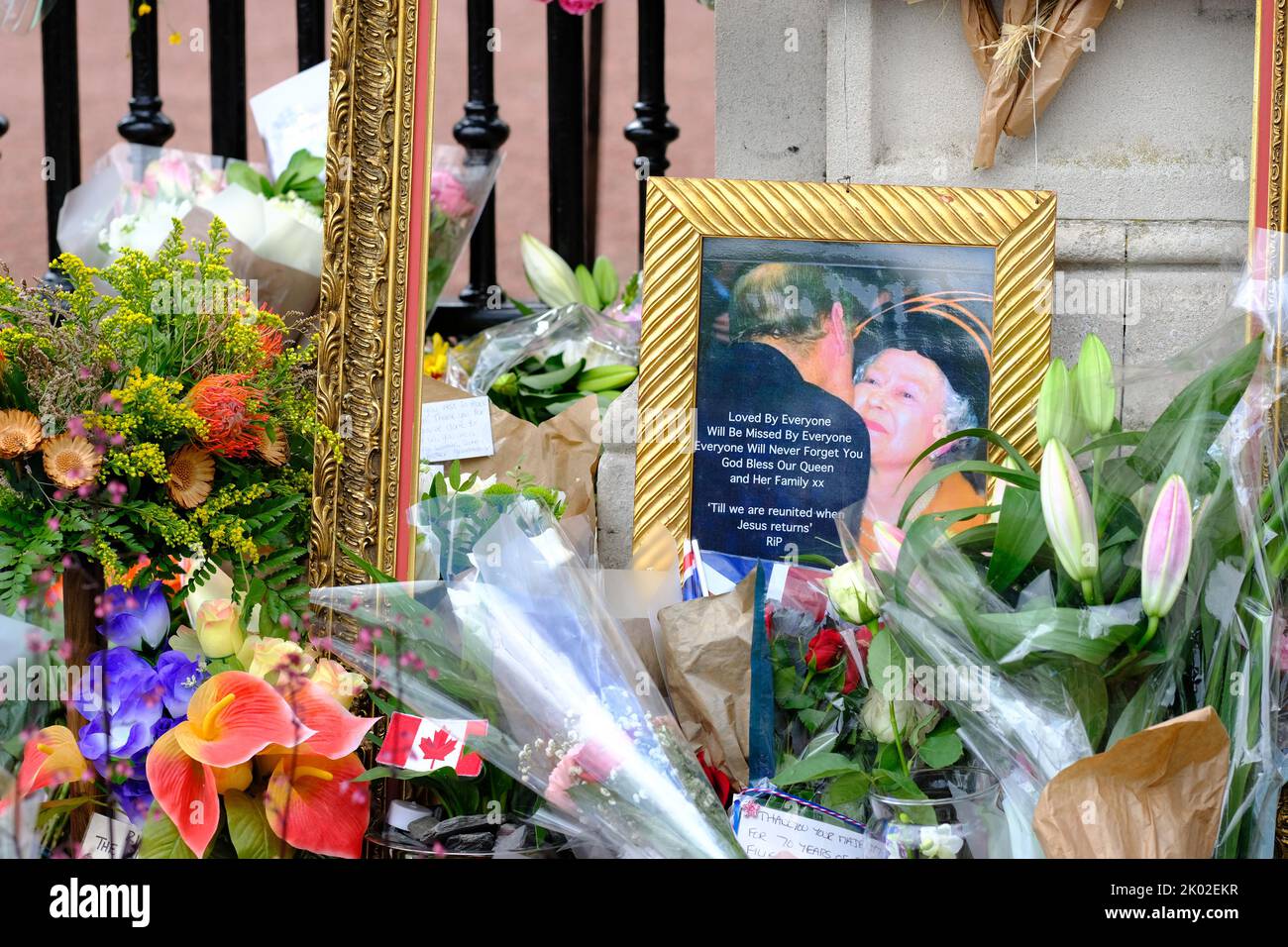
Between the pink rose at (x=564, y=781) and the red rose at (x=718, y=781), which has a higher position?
the pink rose at (x=564, y=781)

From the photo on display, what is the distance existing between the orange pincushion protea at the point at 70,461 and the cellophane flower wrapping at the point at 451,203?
0.77m

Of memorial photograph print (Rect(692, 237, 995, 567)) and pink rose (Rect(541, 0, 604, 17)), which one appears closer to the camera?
memorial photograph print (Rect(692, 237, 995, 567))

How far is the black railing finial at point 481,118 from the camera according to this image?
2.01 meters

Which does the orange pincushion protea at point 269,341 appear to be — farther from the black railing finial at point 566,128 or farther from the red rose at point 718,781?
the black railing finial at point 566,128

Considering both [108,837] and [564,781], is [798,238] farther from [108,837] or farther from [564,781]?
[108,837]

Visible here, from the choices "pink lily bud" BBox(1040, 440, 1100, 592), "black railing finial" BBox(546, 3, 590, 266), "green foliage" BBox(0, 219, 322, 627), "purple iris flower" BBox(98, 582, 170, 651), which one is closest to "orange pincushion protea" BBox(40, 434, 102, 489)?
"green foliage" BBox(0, 219, 322, 627)

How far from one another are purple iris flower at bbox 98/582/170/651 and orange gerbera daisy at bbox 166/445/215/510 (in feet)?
0.31

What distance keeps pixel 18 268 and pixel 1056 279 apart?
96.9 inches

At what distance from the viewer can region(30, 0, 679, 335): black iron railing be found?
2215 mm

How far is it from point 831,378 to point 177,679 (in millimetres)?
718

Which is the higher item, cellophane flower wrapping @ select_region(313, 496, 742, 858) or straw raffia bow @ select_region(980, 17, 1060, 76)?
straw raffia bow @ select_region(980, 17, 1060, 76)

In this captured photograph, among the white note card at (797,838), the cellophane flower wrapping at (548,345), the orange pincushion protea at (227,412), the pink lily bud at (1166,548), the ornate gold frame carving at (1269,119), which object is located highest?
the ornate gold frame carving at (1269,119)

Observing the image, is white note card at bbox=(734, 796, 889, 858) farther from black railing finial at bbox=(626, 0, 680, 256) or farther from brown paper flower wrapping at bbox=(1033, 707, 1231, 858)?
black railing finial at bbox=(626, 0, 680, 256)

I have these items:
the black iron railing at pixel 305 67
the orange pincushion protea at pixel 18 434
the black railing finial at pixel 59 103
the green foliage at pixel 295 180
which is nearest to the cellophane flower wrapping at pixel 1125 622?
the orange pincushion protea at pixel 18 434
